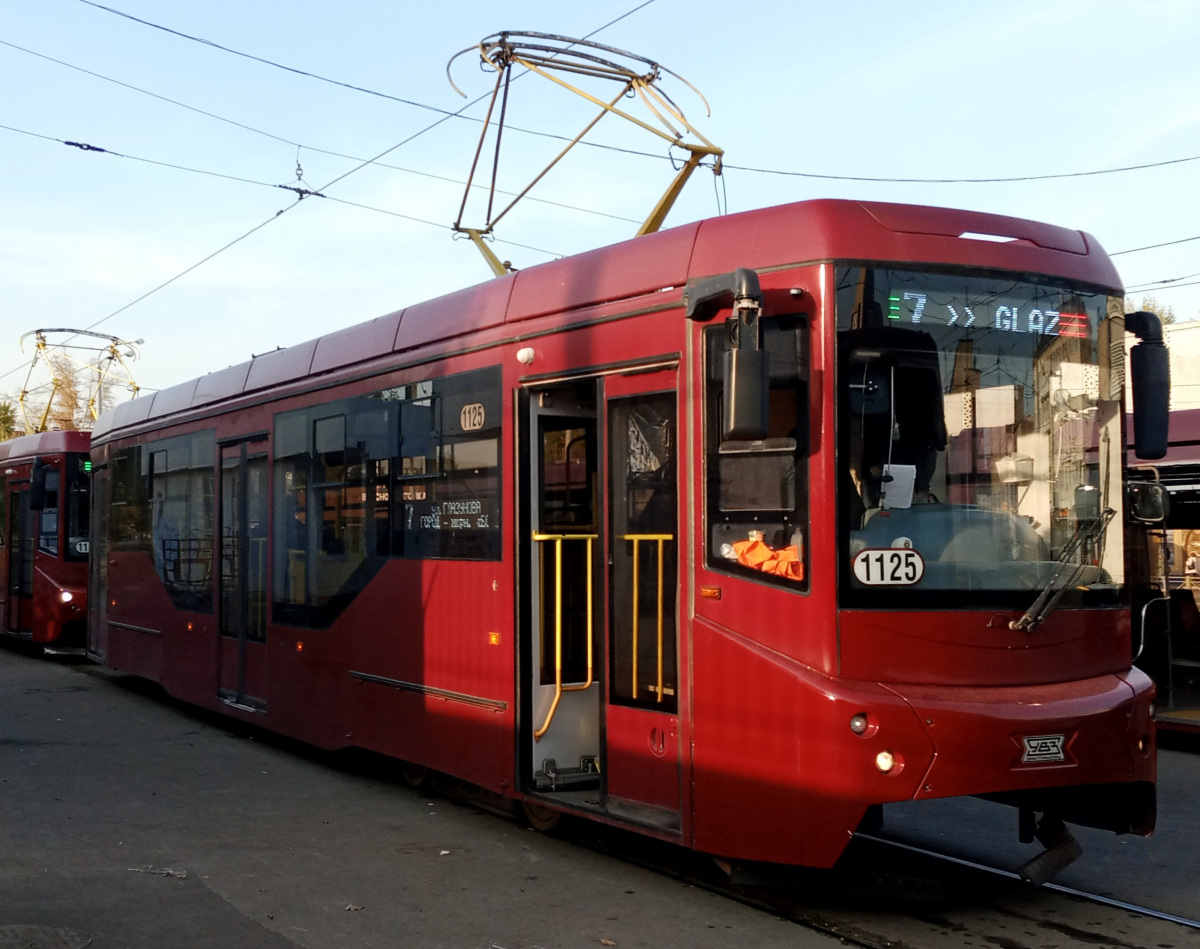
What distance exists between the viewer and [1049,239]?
6500 millimetres

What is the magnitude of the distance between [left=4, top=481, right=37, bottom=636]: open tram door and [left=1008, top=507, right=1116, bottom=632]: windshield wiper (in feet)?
55.0

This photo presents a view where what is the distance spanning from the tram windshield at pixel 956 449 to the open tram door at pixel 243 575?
21.7 feet

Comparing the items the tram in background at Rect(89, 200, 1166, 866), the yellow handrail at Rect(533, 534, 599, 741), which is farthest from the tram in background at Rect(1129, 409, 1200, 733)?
the yellow handrail at Rect(533, 534, 599, 741)

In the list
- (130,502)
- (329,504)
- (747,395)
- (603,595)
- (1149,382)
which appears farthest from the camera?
(130,502)

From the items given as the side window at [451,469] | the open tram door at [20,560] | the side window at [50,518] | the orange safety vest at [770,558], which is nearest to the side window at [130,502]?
the side window at [50,518]

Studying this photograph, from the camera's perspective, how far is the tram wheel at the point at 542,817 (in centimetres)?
794

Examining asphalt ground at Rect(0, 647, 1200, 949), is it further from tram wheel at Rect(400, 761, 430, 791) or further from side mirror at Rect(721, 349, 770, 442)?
side mirror at Rect(721, 349, 770, 442)

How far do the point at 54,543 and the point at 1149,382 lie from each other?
54.0 ft

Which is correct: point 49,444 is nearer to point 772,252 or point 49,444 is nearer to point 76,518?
point 76,518

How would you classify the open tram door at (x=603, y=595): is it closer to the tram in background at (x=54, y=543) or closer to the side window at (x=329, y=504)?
the side window at (x=329, y=504)

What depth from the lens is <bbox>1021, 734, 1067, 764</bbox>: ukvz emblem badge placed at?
5.78 m

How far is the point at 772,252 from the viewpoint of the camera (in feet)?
20.6

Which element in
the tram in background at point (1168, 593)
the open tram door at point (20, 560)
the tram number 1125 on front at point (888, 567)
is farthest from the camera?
the open tram door at point (20, 560)

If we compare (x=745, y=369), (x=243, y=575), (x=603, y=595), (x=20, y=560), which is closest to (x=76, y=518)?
(x=20, y=560)
